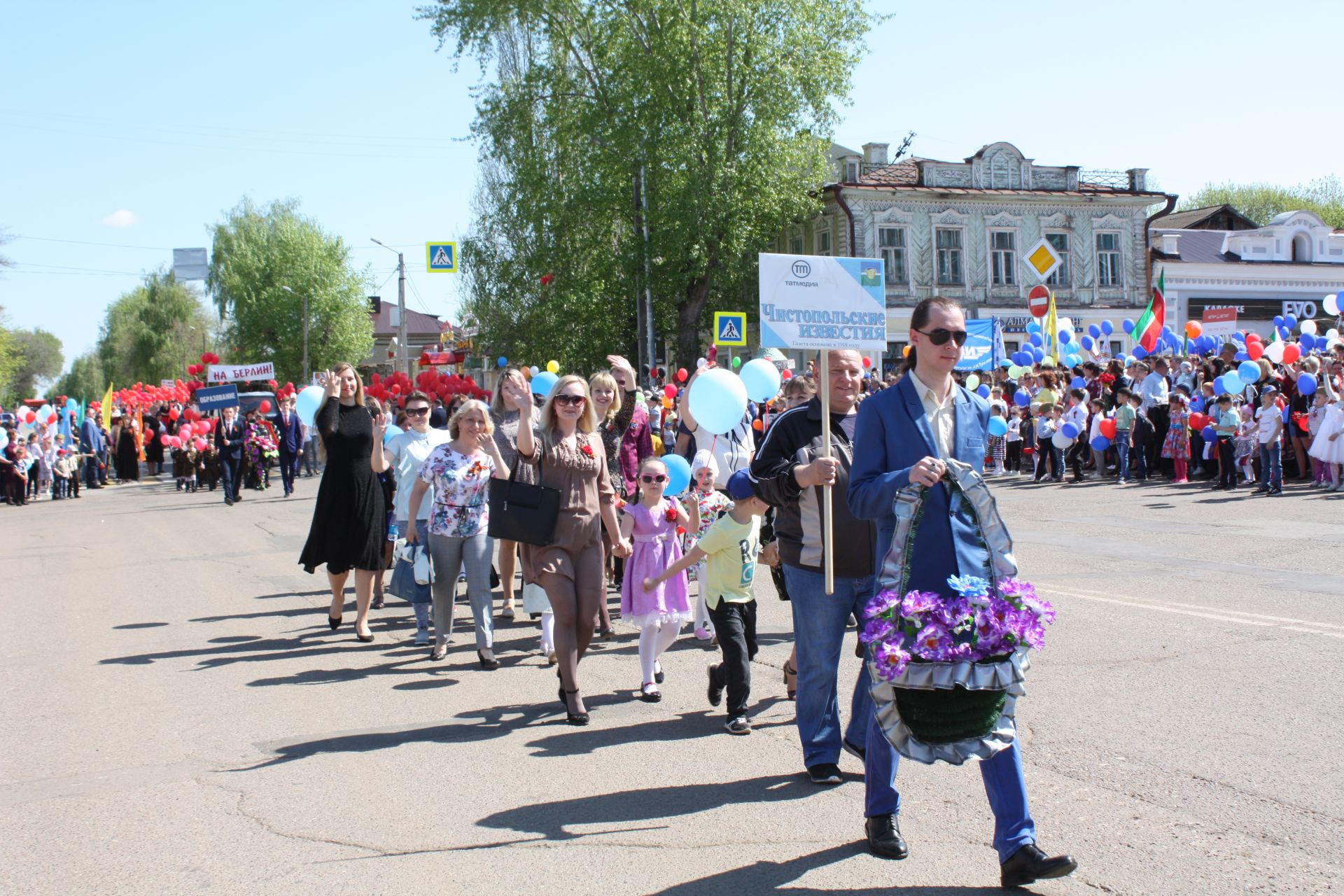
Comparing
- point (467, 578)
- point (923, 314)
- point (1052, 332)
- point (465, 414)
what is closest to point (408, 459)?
point (465, 414)

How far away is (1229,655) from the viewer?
706 cm

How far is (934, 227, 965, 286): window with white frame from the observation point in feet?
136

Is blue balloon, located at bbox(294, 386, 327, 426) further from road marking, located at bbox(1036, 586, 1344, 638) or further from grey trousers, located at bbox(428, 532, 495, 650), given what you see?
road marking, located at bbox(1036, 586, 1344, 638)

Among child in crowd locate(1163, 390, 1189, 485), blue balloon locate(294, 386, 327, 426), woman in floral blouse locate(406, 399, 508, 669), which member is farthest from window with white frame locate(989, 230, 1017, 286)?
woman in floral blouse locate(406, 399, 508, 669)

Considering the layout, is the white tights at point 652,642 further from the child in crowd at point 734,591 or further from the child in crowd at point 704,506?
the child in crowd at point 734,591

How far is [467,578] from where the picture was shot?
8062mm

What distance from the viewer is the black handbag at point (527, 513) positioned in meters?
6.38

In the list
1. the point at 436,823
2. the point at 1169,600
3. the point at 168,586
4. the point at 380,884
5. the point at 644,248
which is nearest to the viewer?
the point at 380,884

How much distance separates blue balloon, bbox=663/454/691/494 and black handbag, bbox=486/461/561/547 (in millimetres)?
1714

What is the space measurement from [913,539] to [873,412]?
1.63 ft

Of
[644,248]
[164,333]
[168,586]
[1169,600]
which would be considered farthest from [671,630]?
[164,333]

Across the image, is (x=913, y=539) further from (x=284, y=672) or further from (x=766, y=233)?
(x=766, y=233)

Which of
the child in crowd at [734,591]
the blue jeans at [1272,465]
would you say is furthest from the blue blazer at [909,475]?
the blue jeans at [1272,465]

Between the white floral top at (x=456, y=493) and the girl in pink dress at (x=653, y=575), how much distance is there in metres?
1.17
